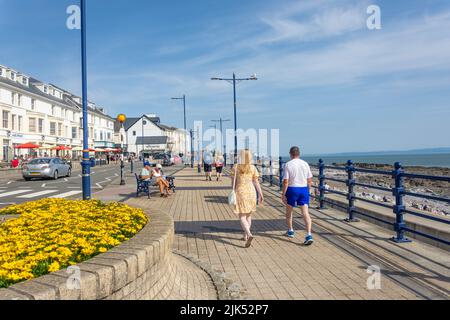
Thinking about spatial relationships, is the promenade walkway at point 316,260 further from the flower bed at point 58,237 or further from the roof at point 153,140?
the roof at point 153,140

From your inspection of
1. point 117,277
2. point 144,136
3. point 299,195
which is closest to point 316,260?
point 299,195

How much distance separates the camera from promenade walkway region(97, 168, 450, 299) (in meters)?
4.30

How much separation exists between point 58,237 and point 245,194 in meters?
3.27

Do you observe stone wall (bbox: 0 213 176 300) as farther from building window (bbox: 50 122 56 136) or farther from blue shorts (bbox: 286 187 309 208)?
building window (bbox: 50 122 56 136)

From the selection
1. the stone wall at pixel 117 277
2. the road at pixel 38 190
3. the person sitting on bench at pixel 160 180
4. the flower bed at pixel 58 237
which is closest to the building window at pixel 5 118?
the road at pixel 38 190

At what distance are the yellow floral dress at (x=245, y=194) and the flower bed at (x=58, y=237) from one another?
1.75m

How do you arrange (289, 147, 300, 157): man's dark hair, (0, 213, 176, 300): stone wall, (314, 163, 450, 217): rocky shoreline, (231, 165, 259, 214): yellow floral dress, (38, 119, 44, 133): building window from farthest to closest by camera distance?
1. (38, 119, 44, 133): building window
2. (314, 163, 450, 217): rocky shoreline
3. (289, 147, 300, 157): man's dark hair
4. (231, 165, 259, 214): yellow floral dress
5. (0, 213, 176, 300): stone wall

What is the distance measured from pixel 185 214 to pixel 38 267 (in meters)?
6.55

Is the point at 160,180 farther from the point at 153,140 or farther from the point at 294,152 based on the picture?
the point at 153,140


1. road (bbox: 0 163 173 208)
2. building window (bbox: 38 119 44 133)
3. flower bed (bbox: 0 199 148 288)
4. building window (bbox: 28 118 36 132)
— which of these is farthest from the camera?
building window (bbox: 38 119 44 133)

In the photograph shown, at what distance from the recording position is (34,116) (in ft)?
164

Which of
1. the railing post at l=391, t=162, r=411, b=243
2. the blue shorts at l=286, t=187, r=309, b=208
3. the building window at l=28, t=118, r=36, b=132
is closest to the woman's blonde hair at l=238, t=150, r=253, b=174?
the blue shorts at l=286, t=187, r=309, b=208

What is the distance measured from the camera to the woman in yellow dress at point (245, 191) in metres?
6.43

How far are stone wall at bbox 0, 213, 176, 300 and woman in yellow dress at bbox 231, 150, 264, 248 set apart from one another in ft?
7.00
